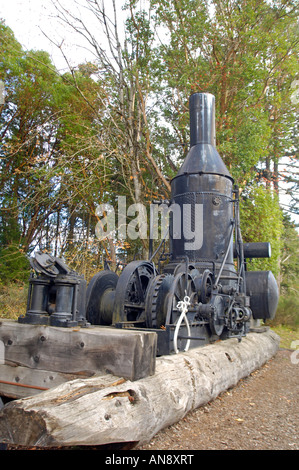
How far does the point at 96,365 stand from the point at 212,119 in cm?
517

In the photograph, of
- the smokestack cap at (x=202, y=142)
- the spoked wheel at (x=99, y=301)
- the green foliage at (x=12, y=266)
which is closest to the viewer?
the spoked wheel at (x=99, y=301)

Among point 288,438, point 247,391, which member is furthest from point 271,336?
point 288,438

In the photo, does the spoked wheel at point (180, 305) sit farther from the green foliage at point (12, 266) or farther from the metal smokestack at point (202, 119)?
the green foliage at point (12, 266)

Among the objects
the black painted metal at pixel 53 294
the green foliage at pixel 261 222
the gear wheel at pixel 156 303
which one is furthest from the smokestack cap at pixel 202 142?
the green foliage at pixel 261 222

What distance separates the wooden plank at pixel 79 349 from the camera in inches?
111

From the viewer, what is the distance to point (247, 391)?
497 centimetres

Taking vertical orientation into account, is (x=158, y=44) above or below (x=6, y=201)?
above

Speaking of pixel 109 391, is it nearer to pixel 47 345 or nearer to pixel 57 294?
pixel 47 345

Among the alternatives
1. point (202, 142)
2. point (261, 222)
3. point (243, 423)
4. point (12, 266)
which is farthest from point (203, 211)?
point (12, 266)

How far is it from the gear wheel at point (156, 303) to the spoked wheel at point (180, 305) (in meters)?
0.16

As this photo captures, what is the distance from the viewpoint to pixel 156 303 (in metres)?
4.72

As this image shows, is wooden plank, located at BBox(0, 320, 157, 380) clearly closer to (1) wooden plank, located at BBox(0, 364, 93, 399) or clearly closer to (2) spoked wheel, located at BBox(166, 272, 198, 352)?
(1) wooden plank, located at BBox(0, 364, 93, 399)

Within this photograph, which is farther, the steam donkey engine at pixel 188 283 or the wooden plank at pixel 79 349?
the steam donkey engine at pixel 188 283

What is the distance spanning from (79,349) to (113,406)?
23.0 inches
